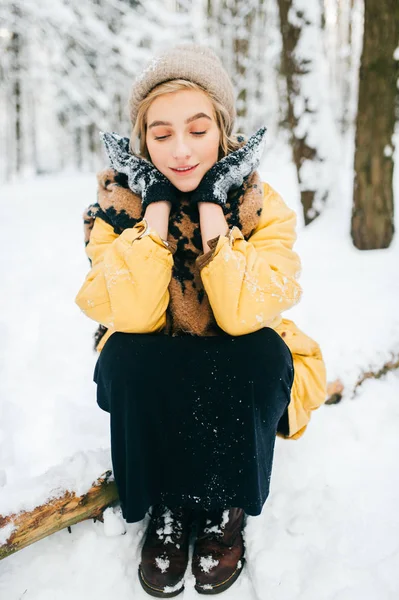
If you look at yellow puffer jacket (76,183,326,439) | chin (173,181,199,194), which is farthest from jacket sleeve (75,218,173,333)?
chin (173,181,199,194)

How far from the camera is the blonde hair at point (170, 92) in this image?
158 cm

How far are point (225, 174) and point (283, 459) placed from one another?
4.12 feet

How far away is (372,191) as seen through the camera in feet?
11.6

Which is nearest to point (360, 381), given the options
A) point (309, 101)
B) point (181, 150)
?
point (181, 150)

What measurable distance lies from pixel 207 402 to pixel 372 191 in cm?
280

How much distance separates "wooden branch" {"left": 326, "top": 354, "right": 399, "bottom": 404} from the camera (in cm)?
222

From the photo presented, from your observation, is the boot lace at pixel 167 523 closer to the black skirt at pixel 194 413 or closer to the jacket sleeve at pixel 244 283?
the black skirt at pixel 194 413

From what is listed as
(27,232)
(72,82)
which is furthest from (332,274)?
(72,82)

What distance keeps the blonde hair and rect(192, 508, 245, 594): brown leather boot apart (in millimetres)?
1394

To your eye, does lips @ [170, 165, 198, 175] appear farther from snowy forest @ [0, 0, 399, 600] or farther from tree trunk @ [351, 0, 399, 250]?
tree trunk @ [351, 0, 399, 250]

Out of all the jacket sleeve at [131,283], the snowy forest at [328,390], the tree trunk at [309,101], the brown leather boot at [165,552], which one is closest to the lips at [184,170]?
the jacket sleeve at [131,283]

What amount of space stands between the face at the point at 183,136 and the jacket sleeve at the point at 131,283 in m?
0.27

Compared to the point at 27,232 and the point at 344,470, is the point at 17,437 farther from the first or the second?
the point at 27,232

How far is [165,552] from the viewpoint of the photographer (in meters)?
1.51
